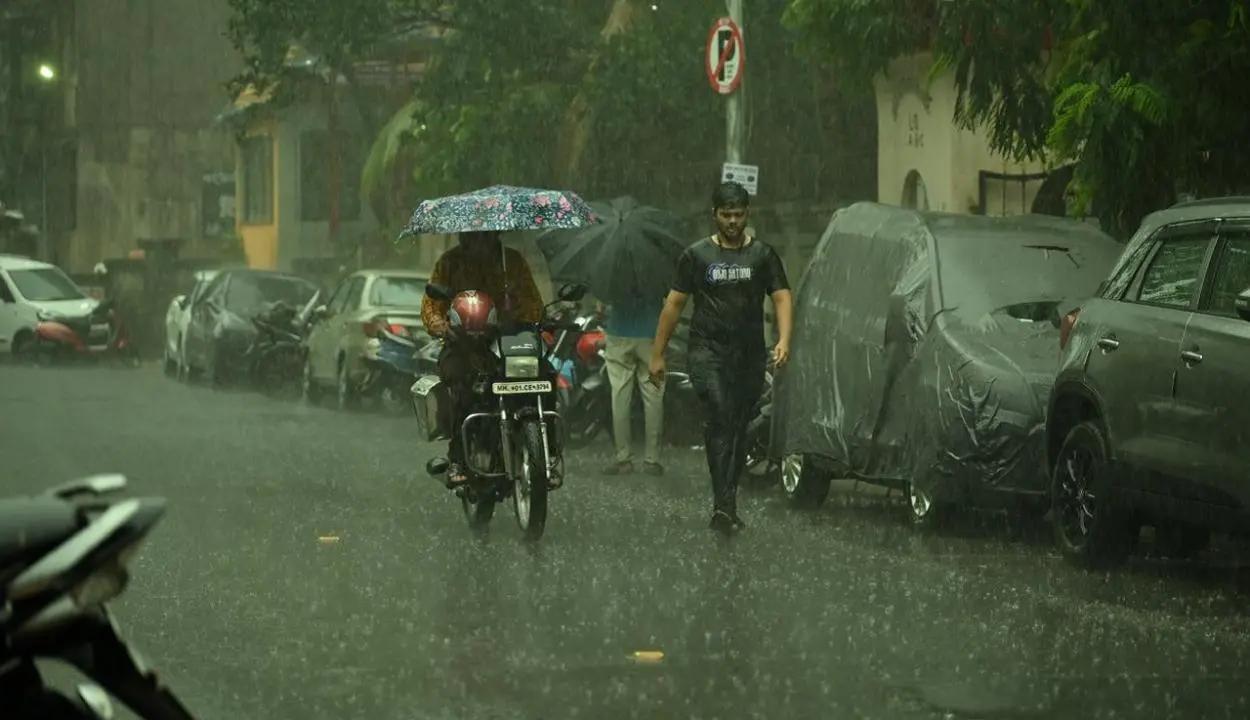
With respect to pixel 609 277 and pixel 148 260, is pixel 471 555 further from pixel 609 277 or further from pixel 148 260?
pixel 148 260

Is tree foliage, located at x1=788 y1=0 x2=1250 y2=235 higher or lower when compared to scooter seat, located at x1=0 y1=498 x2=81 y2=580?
higher

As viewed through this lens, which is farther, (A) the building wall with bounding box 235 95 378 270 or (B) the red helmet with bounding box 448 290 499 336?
(A) the building wall with bounding box 235 95 378 270

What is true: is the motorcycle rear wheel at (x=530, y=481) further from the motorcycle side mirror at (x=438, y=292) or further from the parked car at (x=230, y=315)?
the parked car at (x=230, y=315)

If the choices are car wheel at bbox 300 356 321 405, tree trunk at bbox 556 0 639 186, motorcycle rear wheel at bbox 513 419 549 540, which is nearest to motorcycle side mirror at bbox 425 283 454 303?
motorcycle rear wheel at bbox 513 419 549 540

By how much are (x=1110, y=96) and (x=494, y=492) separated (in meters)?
4.15

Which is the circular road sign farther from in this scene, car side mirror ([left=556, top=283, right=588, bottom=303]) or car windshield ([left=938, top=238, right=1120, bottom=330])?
car side mirror ([left=556, top=283, right=588, bottom=303])

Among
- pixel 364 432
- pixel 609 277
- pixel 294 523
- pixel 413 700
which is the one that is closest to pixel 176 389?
pixel 364 432

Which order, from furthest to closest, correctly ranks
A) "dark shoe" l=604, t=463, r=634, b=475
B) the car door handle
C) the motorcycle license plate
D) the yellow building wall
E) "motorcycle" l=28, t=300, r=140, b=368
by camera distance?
1. the yellow building wall
2. "motorcycle" l=28, t=300, r=140, b=368
3. "dark shoe" l=604, t=463, r=634, b=475
4. the motorcycle license plate
5. the car door handle

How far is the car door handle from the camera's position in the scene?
39.0ft

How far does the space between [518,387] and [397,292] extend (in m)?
13.8

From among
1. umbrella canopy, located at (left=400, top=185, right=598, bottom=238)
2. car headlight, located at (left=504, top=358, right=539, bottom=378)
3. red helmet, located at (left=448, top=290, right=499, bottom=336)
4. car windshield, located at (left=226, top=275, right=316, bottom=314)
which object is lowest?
car windshield, located at (left=226, top=275, right=316, bottom=314)

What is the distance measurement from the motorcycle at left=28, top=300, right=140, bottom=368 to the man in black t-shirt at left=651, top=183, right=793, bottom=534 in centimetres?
2833

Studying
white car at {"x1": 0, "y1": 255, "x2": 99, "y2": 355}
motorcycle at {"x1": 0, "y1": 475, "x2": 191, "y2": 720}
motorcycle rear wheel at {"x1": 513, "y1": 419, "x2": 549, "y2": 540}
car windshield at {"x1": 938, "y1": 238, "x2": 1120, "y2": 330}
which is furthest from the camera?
white car at {"x1": 0, "y1": 255, "x2": 99, "y2": 355}

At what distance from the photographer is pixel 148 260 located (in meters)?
51.7
